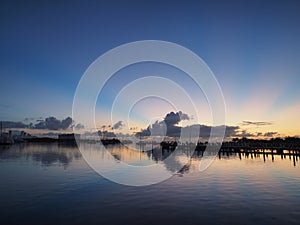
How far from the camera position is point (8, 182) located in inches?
1072

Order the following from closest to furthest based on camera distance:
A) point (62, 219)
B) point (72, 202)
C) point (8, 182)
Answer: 1. point (62, 219)
2. point (72, 202)
3. point (8, 182)

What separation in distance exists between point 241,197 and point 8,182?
86.5 ft

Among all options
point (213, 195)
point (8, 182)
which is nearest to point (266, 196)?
point (213, 195)

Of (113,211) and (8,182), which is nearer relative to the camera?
(113,211)

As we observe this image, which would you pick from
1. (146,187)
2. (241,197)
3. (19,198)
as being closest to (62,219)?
(19,198)

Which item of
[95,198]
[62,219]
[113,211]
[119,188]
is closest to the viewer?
[62,219]

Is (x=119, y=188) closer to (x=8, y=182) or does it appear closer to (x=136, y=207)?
(x=136, y=207)

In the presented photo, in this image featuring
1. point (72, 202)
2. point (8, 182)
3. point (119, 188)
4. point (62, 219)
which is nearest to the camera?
point (62, 219)

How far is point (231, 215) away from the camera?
15.9 metres

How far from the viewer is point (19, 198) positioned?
20.0 metres

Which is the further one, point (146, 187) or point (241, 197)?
point (146, 187)

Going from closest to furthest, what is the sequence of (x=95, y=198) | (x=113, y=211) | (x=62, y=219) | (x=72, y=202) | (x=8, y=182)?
(x=62, y=219) < (x=113, y=211) < (x=72, y=202) < (x=95, y=198) < (x=8, y=182)

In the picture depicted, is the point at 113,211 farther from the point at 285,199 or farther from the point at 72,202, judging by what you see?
the point at 285,199

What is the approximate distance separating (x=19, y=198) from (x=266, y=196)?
2254 cm
